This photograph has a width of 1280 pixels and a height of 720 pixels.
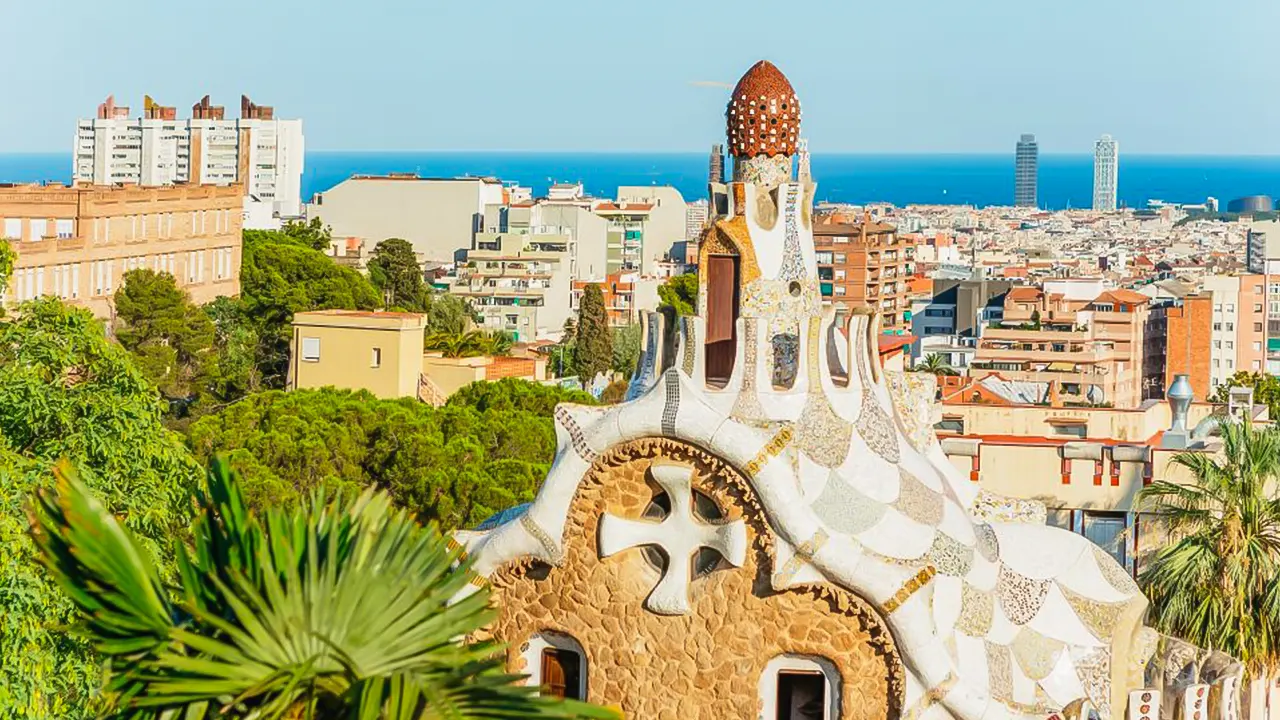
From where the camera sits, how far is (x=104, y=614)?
11781mm

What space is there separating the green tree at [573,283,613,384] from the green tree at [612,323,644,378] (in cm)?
66

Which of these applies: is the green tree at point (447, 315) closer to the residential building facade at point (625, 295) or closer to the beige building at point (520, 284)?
the beige building at point (520, 284)

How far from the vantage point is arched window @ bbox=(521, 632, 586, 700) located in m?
17.5

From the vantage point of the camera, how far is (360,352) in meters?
58.1

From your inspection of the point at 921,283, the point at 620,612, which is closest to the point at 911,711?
the point at 620,612

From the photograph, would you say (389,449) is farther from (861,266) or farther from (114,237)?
(861,266)

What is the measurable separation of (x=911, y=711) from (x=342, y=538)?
5.88 m

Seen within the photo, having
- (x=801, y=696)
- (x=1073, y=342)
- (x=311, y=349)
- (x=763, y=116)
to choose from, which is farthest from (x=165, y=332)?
(x=801, y=696)

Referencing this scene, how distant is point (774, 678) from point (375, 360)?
40.9 meters

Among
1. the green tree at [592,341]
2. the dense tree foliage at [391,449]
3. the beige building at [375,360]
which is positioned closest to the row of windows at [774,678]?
the dense tree foliage at [391,449]

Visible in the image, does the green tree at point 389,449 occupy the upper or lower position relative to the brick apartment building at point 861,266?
lower

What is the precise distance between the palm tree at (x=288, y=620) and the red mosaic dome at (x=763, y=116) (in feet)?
22.3

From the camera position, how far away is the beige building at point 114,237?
276ft

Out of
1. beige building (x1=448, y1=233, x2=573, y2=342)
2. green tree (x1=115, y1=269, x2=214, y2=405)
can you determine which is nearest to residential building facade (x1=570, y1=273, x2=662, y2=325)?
beige building (x1=448, y1=233, x2=573, y2=342)
